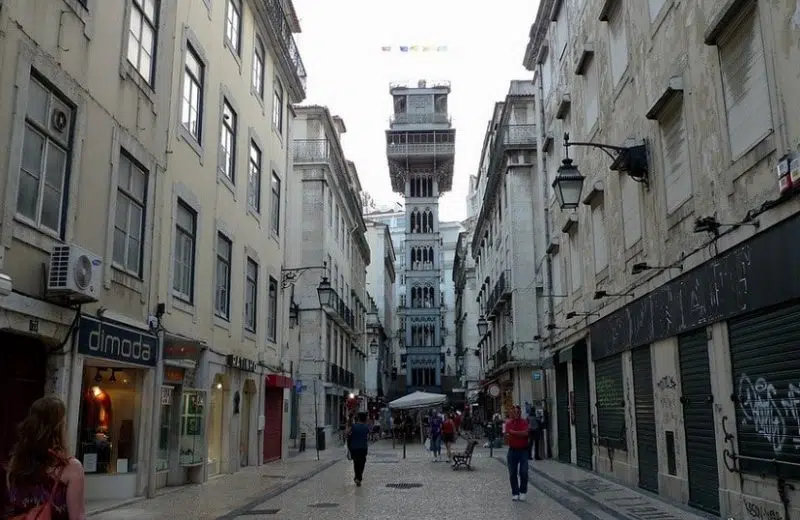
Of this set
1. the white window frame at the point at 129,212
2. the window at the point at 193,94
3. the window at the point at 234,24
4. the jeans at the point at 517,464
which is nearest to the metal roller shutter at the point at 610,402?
the jeans at the point at 517,464

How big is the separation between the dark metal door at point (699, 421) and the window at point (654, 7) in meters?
5.57

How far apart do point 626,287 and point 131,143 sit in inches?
384

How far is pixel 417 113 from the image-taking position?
9175 centimetres

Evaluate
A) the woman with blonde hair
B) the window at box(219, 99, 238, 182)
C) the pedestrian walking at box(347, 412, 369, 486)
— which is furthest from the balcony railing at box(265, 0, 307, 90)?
the woman with blonde hair

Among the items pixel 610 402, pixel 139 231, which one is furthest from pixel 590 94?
pixel 139 231

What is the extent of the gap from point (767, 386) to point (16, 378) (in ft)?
31.3

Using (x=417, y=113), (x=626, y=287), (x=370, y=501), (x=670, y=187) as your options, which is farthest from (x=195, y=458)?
(x=417, y=113)

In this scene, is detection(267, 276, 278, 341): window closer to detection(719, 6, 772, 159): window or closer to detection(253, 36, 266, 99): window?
detection(253, 36, 266, 99): window

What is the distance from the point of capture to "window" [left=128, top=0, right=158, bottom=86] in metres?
13.0

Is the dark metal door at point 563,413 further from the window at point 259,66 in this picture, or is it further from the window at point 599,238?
the window at point 259,66

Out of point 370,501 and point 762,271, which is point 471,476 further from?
point 762,271

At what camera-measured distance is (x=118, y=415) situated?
44.0 ft

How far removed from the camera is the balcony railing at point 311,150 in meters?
36.5

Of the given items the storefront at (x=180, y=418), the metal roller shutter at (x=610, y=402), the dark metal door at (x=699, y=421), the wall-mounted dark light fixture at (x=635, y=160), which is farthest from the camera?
the metal roller shutter at (x=610, y=402)
